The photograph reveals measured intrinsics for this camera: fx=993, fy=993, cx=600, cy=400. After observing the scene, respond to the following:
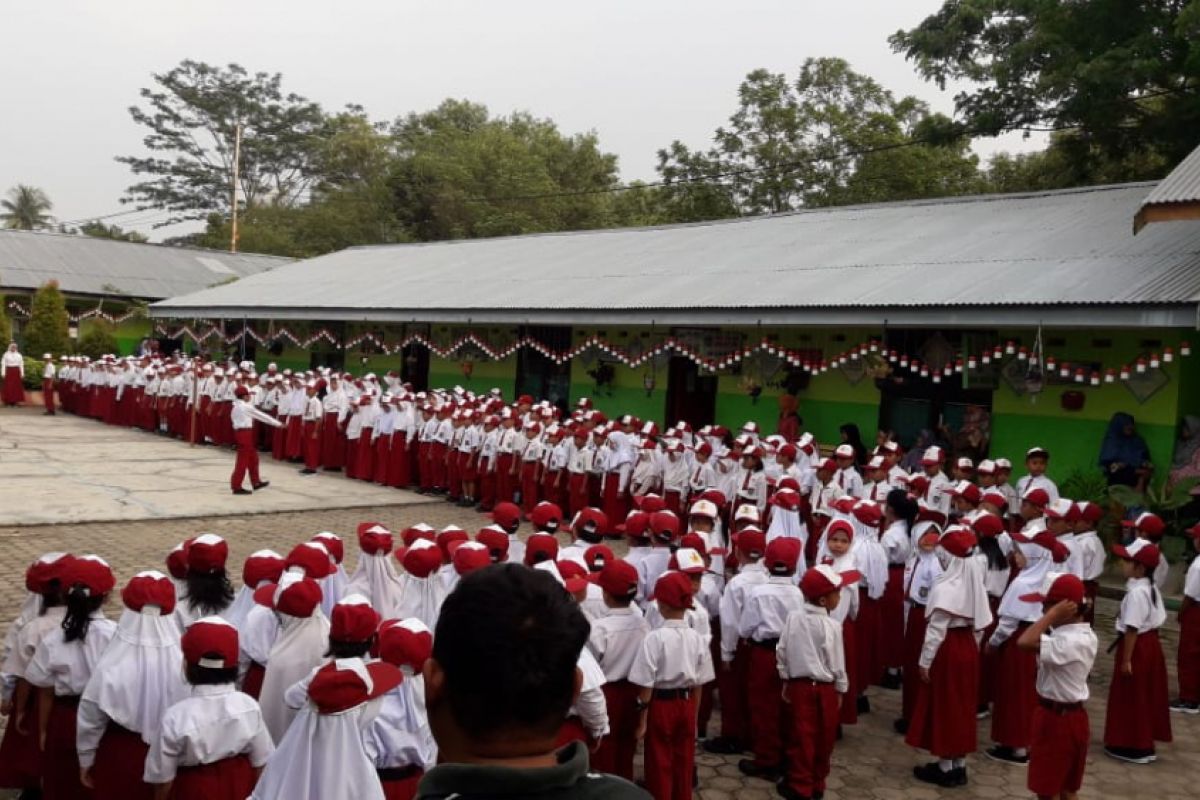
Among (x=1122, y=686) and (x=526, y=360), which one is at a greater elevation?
(x=526, y=360)

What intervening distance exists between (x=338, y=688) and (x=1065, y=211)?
46.7ft

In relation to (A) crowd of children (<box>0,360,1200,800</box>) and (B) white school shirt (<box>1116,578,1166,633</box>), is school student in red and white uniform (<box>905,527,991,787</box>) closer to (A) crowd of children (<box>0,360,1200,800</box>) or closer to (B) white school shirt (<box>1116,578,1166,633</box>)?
(A) crowd of children (<box>0,360,1200,800</box>)

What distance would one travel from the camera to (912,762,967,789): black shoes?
612 cm

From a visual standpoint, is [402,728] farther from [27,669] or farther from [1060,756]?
[1060,756]


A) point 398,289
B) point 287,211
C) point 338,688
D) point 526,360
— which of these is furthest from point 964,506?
point 287,211

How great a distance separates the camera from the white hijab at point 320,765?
3543 mm

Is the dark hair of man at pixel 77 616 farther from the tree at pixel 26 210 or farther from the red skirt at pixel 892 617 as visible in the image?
the tree at pixel 26 210

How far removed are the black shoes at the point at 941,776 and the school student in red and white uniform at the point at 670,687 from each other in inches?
68.6

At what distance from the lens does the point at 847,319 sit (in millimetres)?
12664

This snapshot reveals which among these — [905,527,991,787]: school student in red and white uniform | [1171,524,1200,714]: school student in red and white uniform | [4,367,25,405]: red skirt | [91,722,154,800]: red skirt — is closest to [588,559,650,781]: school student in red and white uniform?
Result: [905,527,991,787]: school student in red and white uniform

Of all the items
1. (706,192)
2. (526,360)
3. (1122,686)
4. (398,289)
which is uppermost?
(706,192)

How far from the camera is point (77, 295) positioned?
3141 centimetres

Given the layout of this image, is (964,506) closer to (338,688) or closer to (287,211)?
(338,688)

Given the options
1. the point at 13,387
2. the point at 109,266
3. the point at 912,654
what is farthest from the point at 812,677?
the point at 109,266
